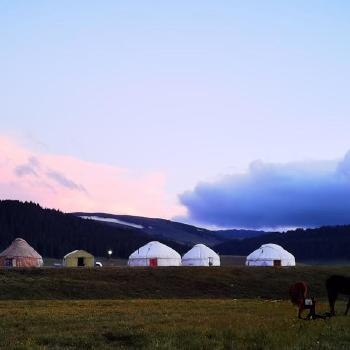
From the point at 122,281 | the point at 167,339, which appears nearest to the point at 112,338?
the point at 167,339

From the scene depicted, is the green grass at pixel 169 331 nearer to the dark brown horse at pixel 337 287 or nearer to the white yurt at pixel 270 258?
the dark brown horse at pixel 337 287

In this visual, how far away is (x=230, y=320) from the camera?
1013 inches

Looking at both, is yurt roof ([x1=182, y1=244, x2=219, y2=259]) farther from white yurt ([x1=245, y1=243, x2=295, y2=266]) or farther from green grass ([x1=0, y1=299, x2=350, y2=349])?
green grass ([x1=0, y1=299, x2=350, y2=349])

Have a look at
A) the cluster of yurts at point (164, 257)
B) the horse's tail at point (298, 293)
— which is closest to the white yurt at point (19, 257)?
the cluster of yurts at point (164, 257)

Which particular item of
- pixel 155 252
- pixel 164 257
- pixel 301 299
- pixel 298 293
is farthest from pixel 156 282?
pixel 155 252

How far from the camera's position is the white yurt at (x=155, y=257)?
321ft

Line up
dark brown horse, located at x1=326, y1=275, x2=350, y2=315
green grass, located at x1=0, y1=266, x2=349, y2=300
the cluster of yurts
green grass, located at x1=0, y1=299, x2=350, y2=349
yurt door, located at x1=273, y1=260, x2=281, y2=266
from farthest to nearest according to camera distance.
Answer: yurt door, located at x1=273, y1=260, x2=281, y2=266
the cluster of yurts
green grass, located at x1=0, y1=266, x2=349, y2=300
dark brown horse, located at x1=326, y1=275, x2=350, y2=315
green grass, located at x1=0, y1=299, x2=350, y2=349

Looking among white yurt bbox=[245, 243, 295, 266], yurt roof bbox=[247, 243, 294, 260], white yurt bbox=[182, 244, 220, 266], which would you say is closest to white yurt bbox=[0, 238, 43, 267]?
white yurt bbox=[182, 244, 220, 266]

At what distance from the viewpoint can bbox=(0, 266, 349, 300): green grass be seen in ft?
178

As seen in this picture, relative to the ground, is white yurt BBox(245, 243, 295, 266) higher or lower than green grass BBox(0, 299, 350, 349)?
higher

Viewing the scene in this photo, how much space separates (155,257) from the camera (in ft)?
322

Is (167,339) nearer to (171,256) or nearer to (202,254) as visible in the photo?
(171,256)

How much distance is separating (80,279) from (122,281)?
3.74 meters

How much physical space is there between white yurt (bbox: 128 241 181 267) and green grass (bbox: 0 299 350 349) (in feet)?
225
